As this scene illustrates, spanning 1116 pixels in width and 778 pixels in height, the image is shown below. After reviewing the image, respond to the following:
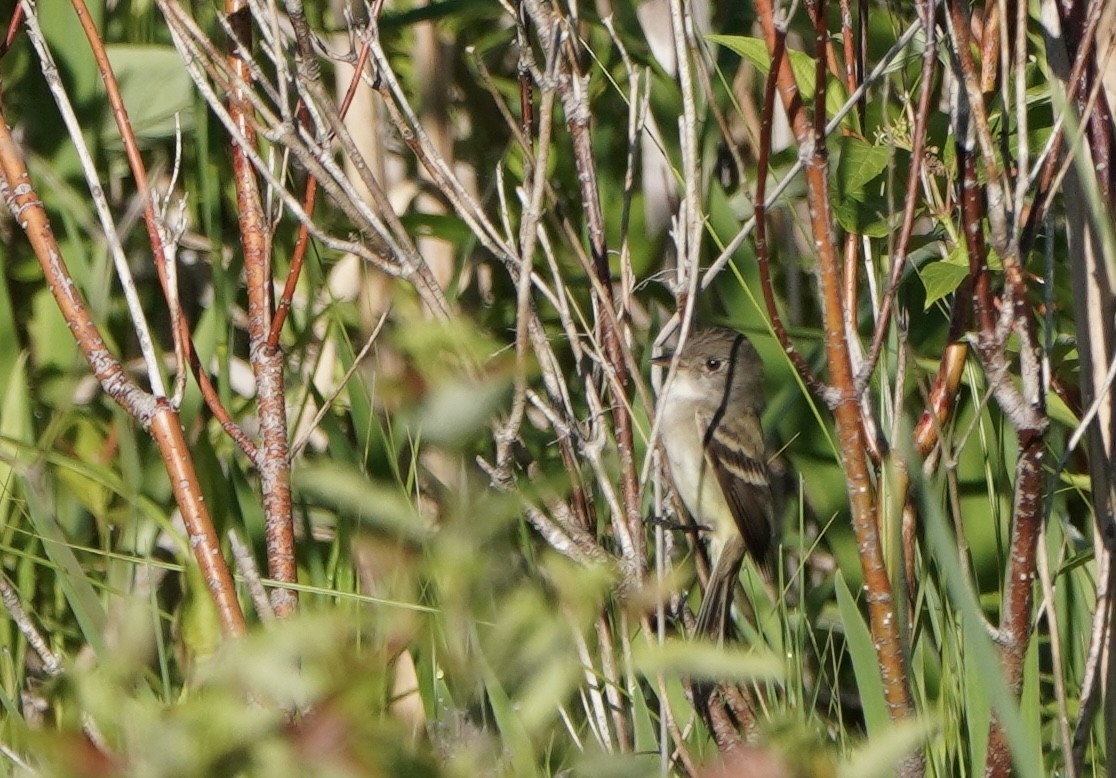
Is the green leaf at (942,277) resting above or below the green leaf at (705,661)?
below

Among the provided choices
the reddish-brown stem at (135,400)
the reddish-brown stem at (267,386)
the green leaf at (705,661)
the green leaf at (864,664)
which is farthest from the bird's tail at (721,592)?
the green leaf at (705,661)

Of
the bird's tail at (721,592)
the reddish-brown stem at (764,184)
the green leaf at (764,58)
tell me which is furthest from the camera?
the bird's tail at (721,592)

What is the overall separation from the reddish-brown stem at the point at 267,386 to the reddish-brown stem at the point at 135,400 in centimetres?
15

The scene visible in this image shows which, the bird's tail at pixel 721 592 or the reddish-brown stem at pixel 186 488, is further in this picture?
the bird's tail at pixel 721 592

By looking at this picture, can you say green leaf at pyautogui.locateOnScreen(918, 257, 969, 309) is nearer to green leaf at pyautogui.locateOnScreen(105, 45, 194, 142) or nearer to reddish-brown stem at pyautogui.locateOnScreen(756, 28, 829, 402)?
reddish-brown stem at pyautogui.locateOnScreen(756, 28, 829, 402)

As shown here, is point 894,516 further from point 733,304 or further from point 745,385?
point 745,385

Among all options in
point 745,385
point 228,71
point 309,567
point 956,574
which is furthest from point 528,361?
point 745,385

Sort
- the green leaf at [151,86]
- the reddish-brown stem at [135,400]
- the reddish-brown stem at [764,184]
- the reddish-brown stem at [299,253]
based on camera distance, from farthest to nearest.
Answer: the green leaf at [151,86] < the reddish-brown stem at [299,253] < the reddish-brown stem at [135,400] < the reddish-brown stem at [764,184]

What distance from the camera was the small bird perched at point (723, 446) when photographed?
11.3 feet

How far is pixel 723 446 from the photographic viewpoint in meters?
3.80

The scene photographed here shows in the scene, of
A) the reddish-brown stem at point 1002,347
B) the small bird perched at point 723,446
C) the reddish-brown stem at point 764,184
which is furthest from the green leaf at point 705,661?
the small bird perched at point 723,446

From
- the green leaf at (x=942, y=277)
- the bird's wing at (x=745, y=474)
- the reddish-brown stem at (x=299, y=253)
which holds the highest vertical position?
the reddish-brown stem at (x=299, y=253)

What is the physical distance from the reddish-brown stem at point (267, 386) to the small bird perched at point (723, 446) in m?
1.03

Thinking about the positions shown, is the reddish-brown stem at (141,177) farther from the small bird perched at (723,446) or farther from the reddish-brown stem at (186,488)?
the small bird perched at (723,446)
